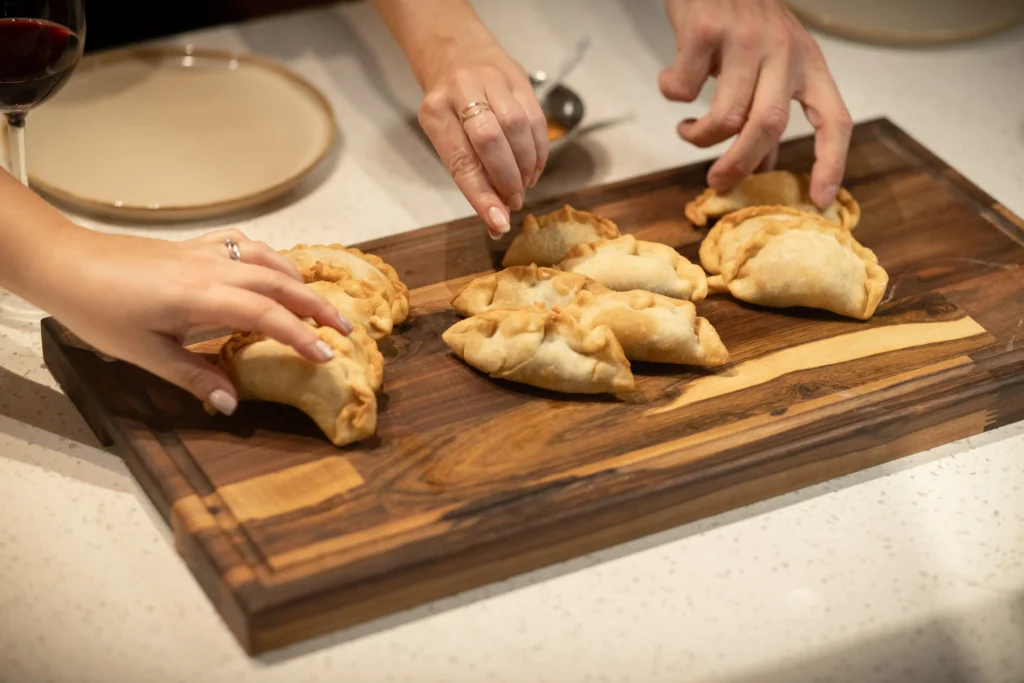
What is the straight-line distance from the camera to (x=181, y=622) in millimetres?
1321

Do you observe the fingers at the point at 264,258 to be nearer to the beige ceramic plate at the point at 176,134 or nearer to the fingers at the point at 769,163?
the beige ceramic plate at the point at 176,134

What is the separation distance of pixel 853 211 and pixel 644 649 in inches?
36.5

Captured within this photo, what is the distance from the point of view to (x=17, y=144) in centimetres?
169

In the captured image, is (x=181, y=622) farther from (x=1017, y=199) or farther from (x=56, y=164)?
(x=1017, y=199)

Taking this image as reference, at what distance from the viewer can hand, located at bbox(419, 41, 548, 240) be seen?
1682mm

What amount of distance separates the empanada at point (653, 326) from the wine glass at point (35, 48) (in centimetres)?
75

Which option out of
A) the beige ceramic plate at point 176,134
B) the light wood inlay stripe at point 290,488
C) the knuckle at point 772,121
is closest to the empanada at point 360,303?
the light wood inlay stripe at point 290,488

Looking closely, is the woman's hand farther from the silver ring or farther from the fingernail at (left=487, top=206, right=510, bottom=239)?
the silver ring

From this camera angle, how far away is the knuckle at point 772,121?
6.24 feet

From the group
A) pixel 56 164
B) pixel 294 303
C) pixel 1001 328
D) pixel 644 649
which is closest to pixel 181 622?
pixel 294 303

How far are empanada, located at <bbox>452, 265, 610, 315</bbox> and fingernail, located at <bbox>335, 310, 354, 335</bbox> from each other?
26cm

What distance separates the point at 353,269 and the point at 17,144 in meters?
0.52

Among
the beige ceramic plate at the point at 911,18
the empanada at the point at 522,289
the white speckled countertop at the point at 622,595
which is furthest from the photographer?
the beige ceramic plate at the point at 911,18

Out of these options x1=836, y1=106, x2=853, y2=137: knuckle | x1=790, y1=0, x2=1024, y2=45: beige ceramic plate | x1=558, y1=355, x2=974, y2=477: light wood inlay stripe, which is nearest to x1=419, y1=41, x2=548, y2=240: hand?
x1=558, y1=355, x2=974, y2=477: light wood inlay stripe
